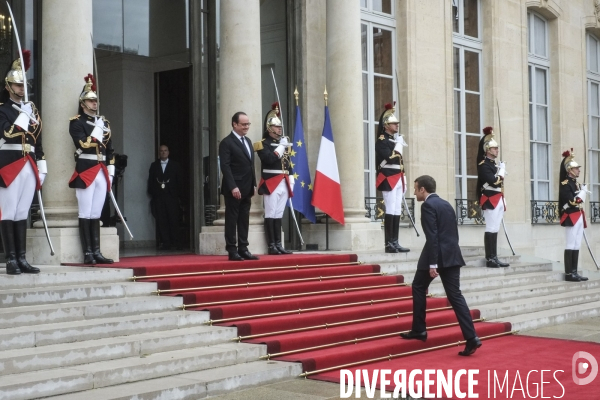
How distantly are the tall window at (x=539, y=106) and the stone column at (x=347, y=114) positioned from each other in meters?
Result: 7.22

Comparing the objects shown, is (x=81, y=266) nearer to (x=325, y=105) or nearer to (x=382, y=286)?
(x=382, y=286)

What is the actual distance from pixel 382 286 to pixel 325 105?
3.80m

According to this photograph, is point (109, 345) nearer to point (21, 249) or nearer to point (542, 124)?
point (21, 249)

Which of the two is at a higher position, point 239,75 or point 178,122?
point 239,75

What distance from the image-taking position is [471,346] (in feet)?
29.6

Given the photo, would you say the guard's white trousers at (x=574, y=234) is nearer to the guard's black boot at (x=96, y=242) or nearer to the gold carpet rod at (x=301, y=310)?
the gold carpet rod at (x=301, y=310)

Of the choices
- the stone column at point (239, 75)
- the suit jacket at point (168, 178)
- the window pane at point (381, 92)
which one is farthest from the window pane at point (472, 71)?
the stone column at point (239, 75)

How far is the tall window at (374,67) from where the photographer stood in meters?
16.1

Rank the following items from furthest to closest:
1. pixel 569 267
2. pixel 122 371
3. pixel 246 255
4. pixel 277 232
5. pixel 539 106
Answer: pixel 539 106 < pixel 569 267 < pixel 277 232 < pixel 246 255 < pixel 122 371

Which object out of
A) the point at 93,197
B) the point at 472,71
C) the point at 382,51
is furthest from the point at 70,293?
the point at 472,71

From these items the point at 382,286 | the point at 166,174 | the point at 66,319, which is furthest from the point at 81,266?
the point at 166,174

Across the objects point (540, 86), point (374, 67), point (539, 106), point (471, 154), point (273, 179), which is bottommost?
point (273, 179)

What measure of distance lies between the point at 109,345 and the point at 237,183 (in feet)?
13.0

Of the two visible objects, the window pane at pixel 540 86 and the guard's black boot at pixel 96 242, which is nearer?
the guard's black boot at pixel 96 242
